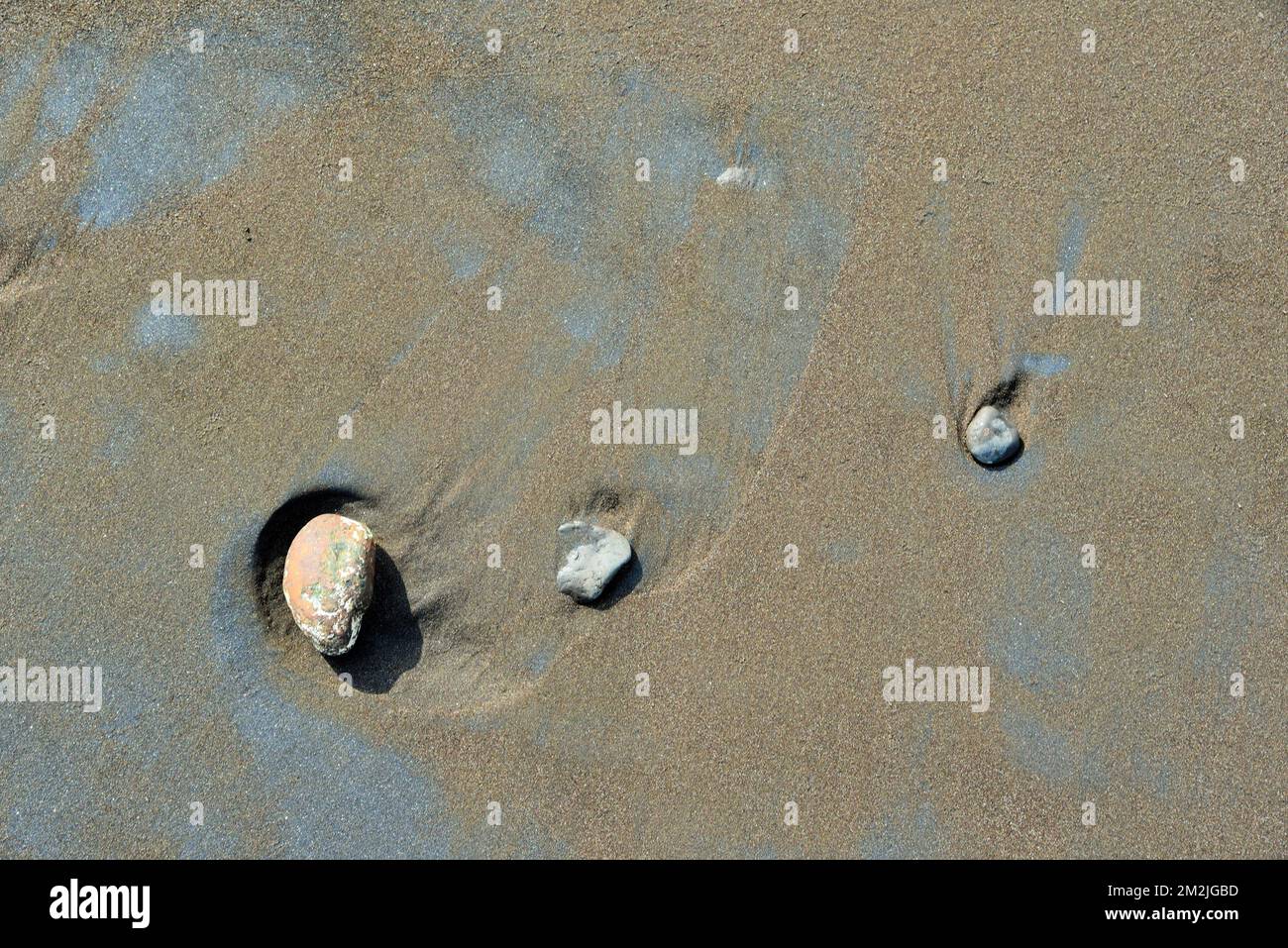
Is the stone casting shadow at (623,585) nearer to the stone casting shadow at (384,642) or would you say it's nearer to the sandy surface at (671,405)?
the sandy surface at (671,405)

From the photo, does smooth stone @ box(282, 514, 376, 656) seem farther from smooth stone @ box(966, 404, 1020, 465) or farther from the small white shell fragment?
smooth stone @ box(966, 404, 1020, 465)

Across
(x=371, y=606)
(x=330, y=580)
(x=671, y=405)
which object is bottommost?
(x=371, y=606)

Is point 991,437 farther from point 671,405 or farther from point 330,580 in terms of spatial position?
point 330,580

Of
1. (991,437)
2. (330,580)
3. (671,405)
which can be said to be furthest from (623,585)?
(991,437)

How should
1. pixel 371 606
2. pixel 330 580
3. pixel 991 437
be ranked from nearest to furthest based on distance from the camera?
1. pixel 330 580
2. pixel 991 437
3. pixel 371 606

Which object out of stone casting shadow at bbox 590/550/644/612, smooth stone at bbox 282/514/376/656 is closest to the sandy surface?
stone casting shadow at bbox 590/550/644/612
